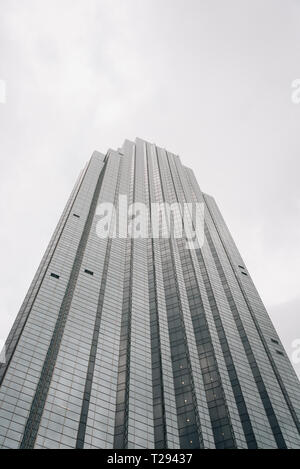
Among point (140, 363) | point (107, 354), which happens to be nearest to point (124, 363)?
point (140, 363)

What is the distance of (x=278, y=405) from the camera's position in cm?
8888

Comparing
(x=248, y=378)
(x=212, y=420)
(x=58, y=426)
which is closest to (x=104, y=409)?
(x=58, y=426)

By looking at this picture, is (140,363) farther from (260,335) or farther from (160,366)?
(260,335)

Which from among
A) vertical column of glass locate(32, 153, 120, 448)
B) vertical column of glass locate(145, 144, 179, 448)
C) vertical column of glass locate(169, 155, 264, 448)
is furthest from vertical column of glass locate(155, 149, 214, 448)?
vertical column of glass locate(32, 153, 120, 448)

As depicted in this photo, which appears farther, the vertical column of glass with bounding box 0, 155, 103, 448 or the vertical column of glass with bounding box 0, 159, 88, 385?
the vertical column of glass with bounding box 0, 159, 88, 385

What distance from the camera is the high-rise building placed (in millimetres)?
74875

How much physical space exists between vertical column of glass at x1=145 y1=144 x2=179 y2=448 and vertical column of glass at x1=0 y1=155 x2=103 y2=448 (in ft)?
72.6

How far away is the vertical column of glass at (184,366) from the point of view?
259ft

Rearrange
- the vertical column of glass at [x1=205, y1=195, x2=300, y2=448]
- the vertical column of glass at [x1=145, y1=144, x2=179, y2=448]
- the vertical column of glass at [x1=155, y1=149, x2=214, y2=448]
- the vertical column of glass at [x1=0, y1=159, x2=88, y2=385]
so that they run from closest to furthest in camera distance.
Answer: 1. the vertical column of glass at [x1=145, y1=144, x2=179, y2=448]
2. the vertical column of glass at [x1=155, y1=149, x2=214, y2=448]
3. the vertical column of glass at [x1=0, y1=159, x2=88, y2=385]
4. the vertical column of glass at [x1=205, y1=195, x2=300, y2=448]

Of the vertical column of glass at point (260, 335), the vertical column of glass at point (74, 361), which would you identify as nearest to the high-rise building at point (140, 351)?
the vertical column of glass at point (74, 361)
